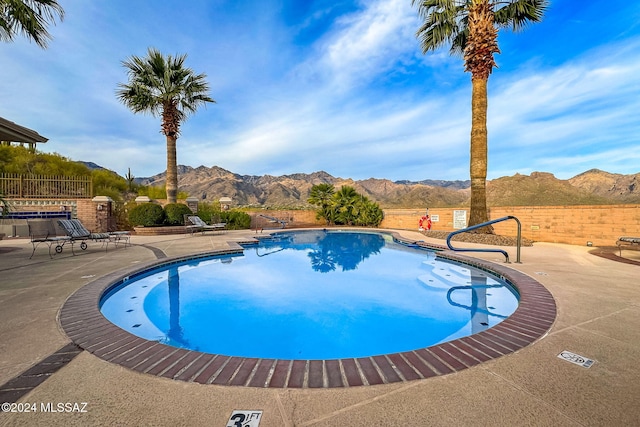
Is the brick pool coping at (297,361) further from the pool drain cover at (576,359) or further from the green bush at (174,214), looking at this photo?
the green bush at (174,214)

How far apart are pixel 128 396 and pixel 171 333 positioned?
2.07 metres

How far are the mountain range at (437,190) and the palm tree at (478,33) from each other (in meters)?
8.08

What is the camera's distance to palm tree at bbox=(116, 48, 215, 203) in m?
13.1

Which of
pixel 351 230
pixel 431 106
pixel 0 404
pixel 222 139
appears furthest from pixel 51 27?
pixel 431 106

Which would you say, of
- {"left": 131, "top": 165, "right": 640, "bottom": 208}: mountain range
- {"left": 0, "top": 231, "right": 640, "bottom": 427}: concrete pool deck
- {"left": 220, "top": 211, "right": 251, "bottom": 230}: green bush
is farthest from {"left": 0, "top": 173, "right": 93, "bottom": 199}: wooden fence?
{"left": 131, "top": 165, "right": 640, "bottom": 208}: mountain range

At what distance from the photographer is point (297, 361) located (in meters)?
2.20

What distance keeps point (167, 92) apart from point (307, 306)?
13446 mm

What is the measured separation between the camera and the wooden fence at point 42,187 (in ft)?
35.9

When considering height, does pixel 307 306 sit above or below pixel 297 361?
below

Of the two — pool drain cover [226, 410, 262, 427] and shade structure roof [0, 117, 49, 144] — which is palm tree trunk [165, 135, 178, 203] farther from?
pool drain cover [226, 410, 262, 427]

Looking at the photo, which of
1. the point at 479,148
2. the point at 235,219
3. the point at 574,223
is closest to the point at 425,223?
the point at 479,148

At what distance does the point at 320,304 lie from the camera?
15.9 feet

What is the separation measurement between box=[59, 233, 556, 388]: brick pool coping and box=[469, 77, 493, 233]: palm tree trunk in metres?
8.05

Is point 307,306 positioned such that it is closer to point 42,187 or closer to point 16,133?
point 16,133
